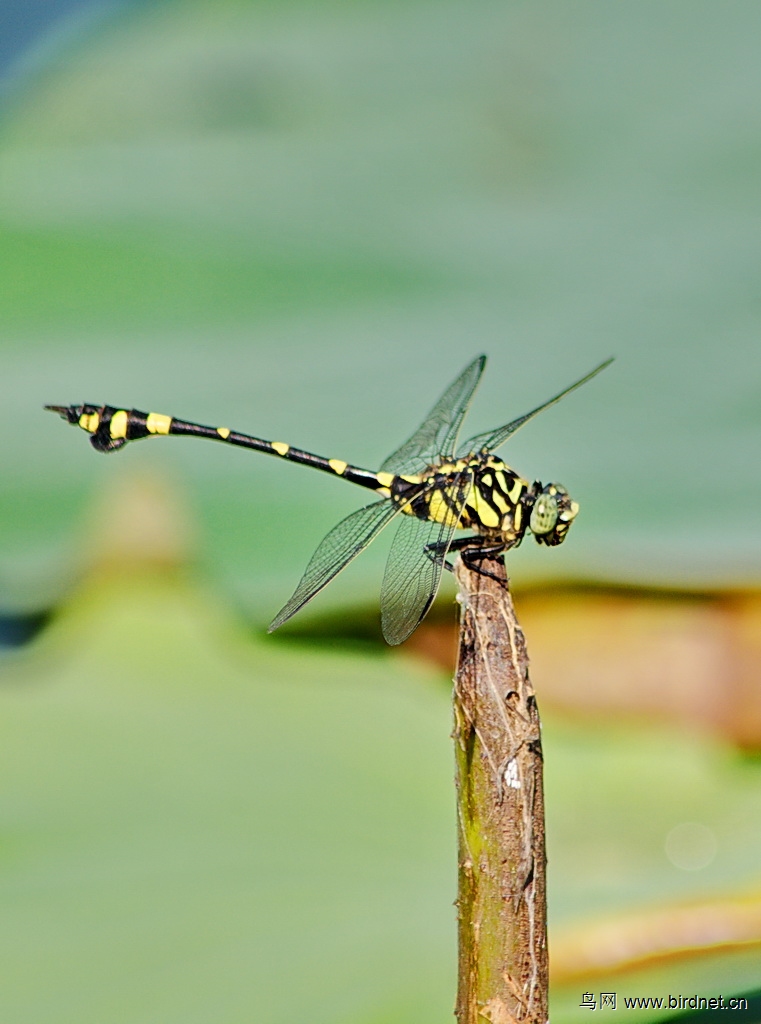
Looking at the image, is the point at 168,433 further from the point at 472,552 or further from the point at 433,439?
the point at 472,552

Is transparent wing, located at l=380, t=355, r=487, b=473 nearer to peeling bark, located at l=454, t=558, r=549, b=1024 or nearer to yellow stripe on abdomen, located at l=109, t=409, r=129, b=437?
yellow stripe on abdomen, located at l=109, t=409, r=129, b=437

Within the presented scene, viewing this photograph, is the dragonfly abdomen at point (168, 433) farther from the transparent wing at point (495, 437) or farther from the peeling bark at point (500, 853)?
the peeling bark at point (500, 853)

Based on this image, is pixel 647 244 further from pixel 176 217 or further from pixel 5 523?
pixel 5 523

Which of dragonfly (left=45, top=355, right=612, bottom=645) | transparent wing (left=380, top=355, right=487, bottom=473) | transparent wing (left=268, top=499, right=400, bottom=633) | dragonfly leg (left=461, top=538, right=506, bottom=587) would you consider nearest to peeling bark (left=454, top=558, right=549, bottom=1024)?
dragonfly leg (left=461, top=538, right=506, bottom=587)

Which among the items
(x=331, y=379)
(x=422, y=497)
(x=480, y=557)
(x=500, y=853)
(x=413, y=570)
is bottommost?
(x=500, y=853)

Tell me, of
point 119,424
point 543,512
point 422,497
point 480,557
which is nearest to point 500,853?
point 480,557

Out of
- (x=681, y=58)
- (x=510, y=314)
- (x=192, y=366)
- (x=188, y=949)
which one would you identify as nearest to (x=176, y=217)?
(x=192, y=366)
